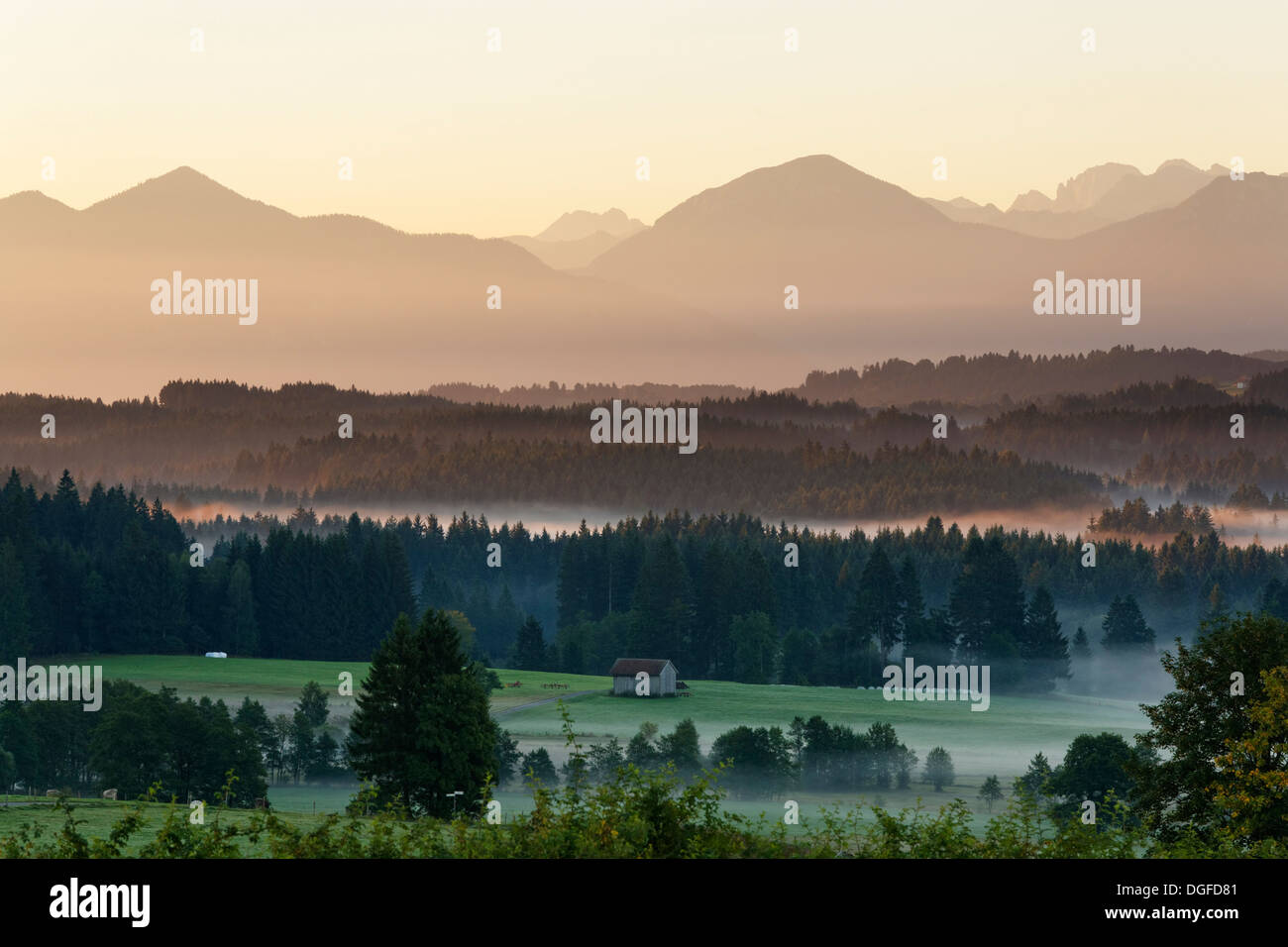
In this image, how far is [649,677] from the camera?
17250 centimetres

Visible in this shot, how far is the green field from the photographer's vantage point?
139m

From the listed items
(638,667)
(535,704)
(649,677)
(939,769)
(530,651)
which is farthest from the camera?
(530,651)

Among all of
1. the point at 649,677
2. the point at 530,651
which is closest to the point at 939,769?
the point at 649,677

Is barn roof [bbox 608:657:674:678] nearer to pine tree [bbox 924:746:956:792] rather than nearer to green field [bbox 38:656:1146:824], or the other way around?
green field [bbox 38:656:1146:824]

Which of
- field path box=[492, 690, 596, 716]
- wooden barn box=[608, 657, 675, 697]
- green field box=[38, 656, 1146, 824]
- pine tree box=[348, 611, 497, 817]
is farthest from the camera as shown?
wooden barn box=[608, 657, 675, 697]

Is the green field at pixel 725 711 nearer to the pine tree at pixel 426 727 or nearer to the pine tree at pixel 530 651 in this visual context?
the pine tree at pixel 530 651

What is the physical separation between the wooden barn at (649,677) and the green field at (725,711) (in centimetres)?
229

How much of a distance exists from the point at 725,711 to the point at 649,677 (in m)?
14.1

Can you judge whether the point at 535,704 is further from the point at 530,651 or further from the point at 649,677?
the point at 530,651

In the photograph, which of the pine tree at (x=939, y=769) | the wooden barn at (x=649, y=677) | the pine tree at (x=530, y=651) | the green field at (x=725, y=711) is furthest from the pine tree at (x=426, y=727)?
the pine tree at (x=530, y=651)

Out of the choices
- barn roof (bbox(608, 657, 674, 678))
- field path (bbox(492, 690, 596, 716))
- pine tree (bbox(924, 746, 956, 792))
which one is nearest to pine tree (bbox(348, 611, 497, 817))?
field path (bbox(492, 690, 596, 716))

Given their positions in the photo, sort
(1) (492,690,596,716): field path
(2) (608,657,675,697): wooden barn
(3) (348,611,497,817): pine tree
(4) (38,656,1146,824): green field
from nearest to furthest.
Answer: (3) (348,611,497,817): pine tree < (4) (38,656,1146,824): green field < (1) (492,690,596,716): field path < (2) (608,657,675,697): wooden barn

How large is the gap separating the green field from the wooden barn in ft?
7.51
